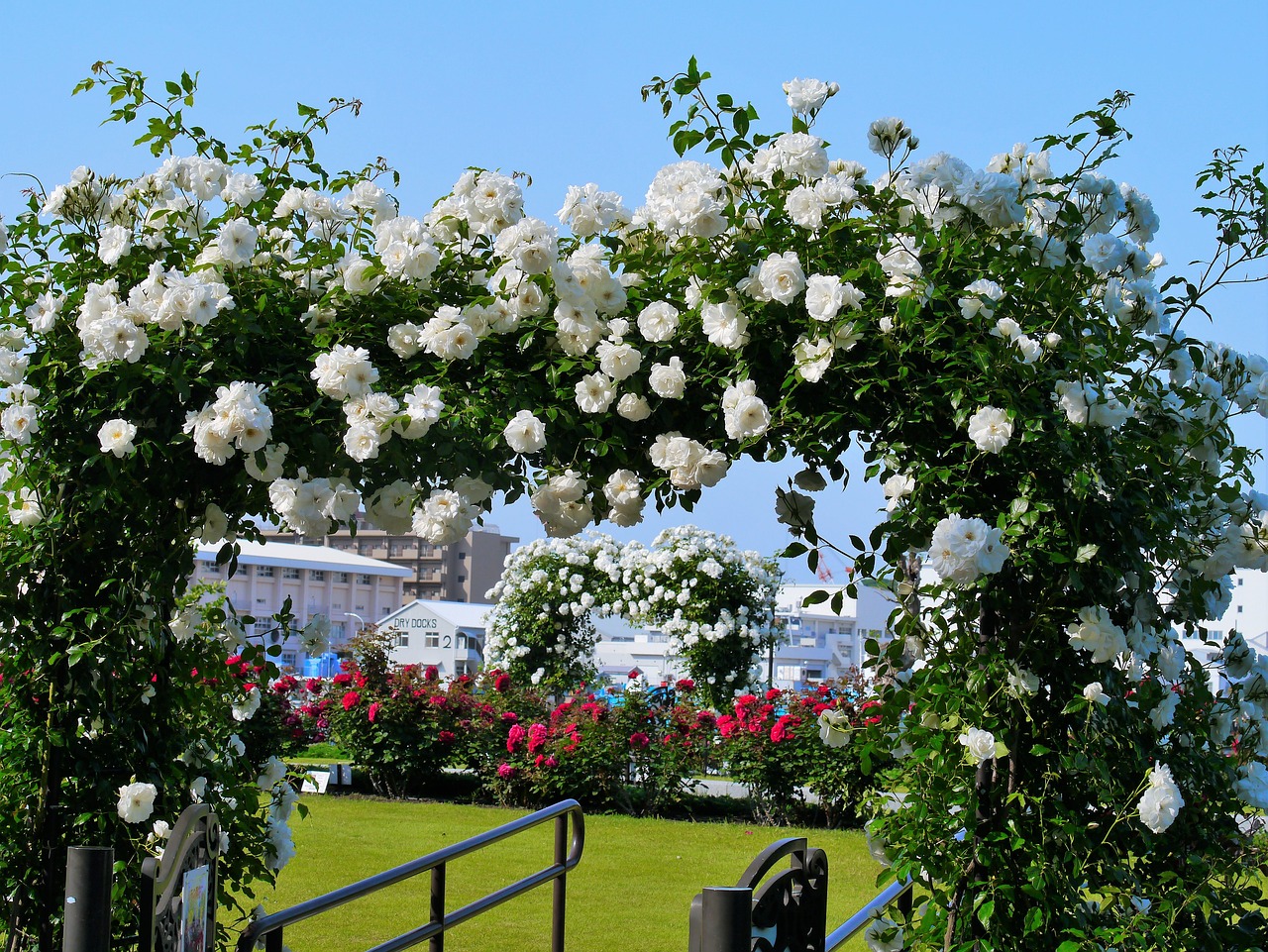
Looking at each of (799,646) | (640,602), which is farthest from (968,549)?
(799,646)

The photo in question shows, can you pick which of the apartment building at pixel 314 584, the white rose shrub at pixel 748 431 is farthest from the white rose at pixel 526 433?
the apartment building at pixel 314 584

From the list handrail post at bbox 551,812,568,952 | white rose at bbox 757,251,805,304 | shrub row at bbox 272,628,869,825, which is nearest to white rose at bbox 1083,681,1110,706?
white rose at bbox 757,251,805,304

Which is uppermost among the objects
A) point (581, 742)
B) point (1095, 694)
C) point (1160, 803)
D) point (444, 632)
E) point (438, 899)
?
point (1095, 694)

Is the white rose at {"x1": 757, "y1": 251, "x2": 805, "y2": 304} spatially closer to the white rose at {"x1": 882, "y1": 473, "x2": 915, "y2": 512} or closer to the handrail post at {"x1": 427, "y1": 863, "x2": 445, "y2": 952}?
the white rose at {"x1": 882, "y1": 473, "x2": 915, "y2": 512}

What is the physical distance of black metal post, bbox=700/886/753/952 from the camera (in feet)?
6.01

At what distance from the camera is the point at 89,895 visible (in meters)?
2.26

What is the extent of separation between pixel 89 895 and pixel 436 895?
3.62ft

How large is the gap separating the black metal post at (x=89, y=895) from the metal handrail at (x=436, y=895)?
0.27m

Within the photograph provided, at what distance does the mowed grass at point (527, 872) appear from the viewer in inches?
227

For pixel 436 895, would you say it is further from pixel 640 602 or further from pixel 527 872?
pixel 640 602

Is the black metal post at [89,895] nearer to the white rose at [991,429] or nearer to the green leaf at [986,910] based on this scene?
the green leaf at [986,910]

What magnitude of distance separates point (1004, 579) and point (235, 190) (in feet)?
7.03

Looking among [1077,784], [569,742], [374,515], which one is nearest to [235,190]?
[374,515]

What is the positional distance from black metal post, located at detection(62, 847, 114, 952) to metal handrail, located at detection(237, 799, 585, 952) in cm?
27
